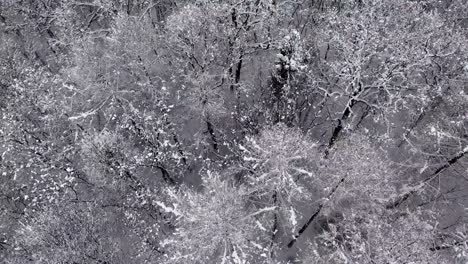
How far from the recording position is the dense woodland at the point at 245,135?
26.3 meters

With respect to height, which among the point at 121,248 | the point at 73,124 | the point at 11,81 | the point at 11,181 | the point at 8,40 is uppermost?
the point at 8,40

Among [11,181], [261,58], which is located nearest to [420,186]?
[261,58]

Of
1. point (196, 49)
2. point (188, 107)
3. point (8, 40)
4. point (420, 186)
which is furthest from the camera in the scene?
point (8, 40)

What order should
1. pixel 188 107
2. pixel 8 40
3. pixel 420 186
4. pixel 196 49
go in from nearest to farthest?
pixel 420 186
pixel 196 49
pixel 188 107
pixel 8 40

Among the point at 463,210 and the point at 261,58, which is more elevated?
the point at 261,58

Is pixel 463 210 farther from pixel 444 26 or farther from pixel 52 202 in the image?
pixel 52 202

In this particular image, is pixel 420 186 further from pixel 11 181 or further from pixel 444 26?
pixel 11 181

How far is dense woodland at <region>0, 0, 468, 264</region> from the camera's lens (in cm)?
2630

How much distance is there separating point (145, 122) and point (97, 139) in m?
3.81

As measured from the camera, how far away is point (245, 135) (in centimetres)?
3056

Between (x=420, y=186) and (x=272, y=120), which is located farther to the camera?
(x=272, y=120)

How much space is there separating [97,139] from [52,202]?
22.2 ft

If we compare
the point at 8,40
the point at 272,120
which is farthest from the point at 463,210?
the point at 8,40

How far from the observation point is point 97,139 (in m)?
28.0
